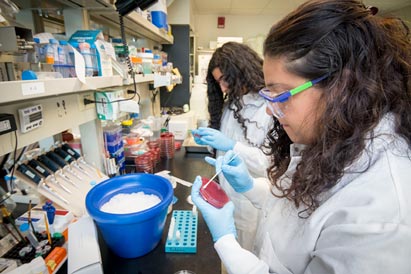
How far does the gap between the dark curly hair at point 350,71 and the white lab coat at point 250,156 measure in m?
0.79

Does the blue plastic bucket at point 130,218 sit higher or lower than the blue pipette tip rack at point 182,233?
higher

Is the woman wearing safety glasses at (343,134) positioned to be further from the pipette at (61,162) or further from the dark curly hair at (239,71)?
the pipette at (61,162)

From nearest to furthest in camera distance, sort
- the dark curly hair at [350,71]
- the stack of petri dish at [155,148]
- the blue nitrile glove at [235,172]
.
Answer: the dark curly hair at [350,71] < the blue nitrile glove at [235,172] < the stack of petri dish at [155,148]

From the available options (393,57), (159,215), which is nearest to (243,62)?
(393,57)

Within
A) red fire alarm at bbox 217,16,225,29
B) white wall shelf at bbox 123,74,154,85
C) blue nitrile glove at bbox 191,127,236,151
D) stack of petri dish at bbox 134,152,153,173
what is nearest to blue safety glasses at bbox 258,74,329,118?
blue nitrile glove at bbox 191,127,236,151

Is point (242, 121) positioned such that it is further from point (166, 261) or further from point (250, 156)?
point (166, 261)

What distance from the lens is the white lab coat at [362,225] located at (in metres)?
0.45

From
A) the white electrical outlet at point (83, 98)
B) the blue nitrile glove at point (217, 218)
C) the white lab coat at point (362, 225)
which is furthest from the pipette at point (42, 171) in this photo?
the white lab coat at point (362, 225)

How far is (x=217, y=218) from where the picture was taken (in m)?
0.83

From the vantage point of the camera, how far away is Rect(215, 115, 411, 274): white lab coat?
0.45 m

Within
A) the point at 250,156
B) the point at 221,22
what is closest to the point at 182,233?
the point at 250,156

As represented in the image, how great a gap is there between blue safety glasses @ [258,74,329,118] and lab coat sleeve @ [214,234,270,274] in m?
0.46

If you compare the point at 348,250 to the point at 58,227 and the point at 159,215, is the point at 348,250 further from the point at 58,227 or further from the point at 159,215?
the point at 58,227

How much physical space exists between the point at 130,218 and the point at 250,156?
2.78ft
